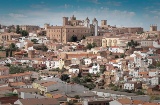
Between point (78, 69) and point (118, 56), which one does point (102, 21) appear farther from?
point (78, 69)

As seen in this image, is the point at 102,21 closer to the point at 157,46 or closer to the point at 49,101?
the point at 157,46

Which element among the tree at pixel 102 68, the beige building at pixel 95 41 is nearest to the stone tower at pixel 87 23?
the beige building at pixel 95 41

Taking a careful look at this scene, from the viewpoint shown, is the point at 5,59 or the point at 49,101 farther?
the point at 5,59

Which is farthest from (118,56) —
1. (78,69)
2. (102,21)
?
(102,21)

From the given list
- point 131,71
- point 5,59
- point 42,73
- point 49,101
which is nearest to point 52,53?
point 5,59

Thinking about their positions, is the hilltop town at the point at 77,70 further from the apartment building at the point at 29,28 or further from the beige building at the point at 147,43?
the apartment building at the point at 29,28

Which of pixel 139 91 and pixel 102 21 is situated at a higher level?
pixel 102 21

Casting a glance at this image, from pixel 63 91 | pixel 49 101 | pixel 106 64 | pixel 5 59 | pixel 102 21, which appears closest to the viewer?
pixel 49 101

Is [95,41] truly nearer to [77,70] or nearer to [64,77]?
[77,70]

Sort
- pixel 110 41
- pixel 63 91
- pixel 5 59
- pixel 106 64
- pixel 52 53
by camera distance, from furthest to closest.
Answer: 1. pixel 110 41
2. pixel 52 53
3. pixel 5 59
4. pixel 106 64
5. pixel 63 91
